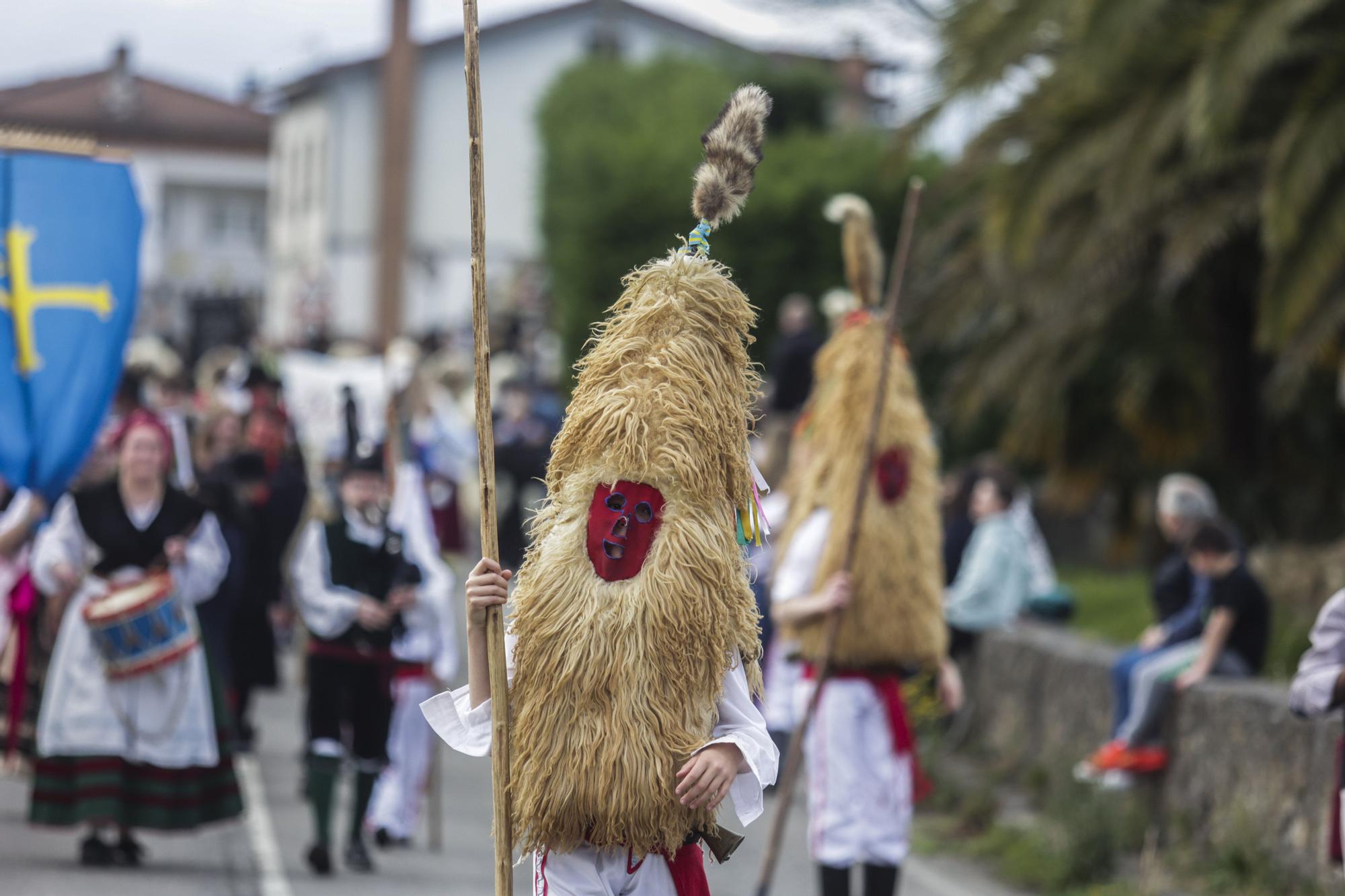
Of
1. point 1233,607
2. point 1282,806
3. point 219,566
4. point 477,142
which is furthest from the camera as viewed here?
point 1233,607

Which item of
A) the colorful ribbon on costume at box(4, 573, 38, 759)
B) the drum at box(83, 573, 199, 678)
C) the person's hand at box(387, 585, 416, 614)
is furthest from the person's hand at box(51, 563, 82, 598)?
the person's hand at box(387, 585, 416, 614)

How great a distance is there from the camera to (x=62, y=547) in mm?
8156

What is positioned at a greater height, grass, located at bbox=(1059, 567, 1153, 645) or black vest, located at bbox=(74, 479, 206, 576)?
black vest, located at bbox=(74, 479, 206, 576)

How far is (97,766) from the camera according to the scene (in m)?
8.17

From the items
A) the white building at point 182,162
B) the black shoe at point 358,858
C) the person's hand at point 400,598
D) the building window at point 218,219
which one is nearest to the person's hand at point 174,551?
the person's hand at point 400,598

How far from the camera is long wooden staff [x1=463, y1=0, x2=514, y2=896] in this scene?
3.95m

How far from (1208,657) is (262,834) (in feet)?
15.7

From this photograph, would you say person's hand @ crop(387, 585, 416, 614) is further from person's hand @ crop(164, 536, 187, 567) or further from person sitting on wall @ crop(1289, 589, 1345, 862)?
person sitting on wall @ crop(1289, 589, 1345, 862)

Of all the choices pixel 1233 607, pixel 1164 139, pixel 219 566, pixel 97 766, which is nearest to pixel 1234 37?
pixel 1164 139

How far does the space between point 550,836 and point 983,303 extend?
9.86m

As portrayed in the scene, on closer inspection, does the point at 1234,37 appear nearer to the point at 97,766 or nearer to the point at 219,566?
the point at 219,566

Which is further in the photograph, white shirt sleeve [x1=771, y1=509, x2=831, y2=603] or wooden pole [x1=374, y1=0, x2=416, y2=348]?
wooden pole [x1=374, y1=0, x2=416, y2=348]

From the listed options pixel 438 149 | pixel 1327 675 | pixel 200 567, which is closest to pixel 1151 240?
pixel 200 567

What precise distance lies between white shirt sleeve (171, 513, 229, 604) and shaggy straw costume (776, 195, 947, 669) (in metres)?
2.71
